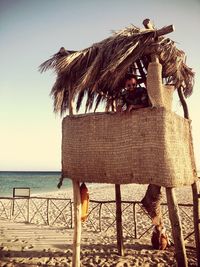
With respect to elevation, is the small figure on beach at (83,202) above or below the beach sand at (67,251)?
above

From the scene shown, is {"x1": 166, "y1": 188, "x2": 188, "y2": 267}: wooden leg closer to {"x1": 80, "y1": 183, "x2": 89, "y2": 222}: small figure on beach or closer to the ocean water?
{"x1": 80, "y1": 183, "x2": 89, "y2": 222}: small figure on beach

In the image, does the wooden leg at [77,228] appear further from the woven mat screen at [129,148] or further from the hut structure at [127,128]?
the woven mat screen at [129,148]

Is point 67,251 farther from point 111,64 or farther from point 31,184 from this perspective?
point 31,184

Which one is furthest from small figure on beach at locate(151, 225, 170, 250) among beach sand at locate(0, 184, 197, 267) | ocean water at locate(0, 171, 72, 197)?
ocean water at locate(0, 171, 72, 197)

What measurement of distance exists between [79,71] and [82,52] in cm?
38

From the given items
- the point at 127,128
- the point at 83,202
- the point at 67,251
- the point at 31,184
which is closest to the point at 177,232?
the point at 127,128

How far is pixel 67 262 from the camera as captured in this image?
6.92m

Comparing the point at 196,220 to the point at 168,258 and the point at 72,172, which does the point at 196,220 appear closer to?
the point at 168,258

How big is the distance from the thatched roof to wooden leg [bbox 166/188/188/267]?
2284 mm

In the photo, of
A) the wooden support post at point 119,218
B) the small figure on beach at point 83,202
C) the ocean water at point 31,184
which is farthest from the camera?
the ocean water at point 31,184

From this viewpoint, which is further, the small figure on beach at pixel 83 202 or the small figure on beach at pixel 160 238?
the small figure on beach at pixel 160 238

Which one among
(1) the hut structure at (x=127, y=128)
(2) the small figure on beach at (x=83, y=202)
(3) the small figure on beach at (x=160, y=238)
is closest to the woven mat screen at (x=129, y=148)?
(1) the hut structure at (x=127, y=128)

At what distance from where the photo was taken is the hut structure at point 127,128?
4371 millimetres

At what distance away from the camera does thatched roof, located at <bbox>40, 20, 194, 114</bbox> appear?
469cm
